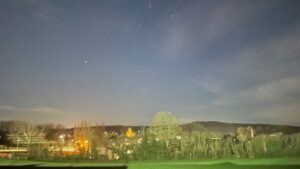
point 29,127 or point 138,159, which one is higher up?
point 29,127

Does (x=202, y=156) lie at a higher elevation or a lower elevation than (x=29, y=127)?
lower

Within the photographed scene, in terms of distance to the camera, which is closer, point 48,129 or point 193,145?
point 193,145

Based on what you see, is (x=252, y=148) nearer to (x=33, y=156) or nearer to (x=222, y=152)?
(x=222, y=152)

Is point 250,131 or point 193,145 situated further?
point 250,131

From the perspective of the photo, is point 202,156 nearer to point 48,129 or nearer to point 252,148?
point 252,148

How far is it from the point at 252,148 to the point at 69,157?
74.7 feet

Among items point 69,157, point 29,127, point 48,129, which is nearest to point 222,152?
point 69,157

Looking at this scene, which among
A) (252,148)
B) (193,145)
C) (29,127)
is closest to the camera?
(252,148)

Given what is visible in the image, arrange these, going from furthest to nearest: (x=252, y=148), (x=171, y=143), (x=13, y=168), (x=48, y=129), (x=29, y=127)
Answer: (x=48, y=129)
(x=29, y=127)
(x=171, y=143)
(x=252, y=148)
(x=13, y=168)

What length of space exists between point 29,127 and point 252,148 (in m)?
51.3

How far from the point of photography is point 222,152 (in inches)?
1881

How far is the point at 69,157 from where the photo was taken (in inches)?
1916

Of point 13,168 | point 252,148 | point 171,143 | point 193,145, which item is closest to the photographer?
point 13,168

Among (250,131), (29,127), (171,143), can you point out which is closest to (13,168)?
(171,143)
